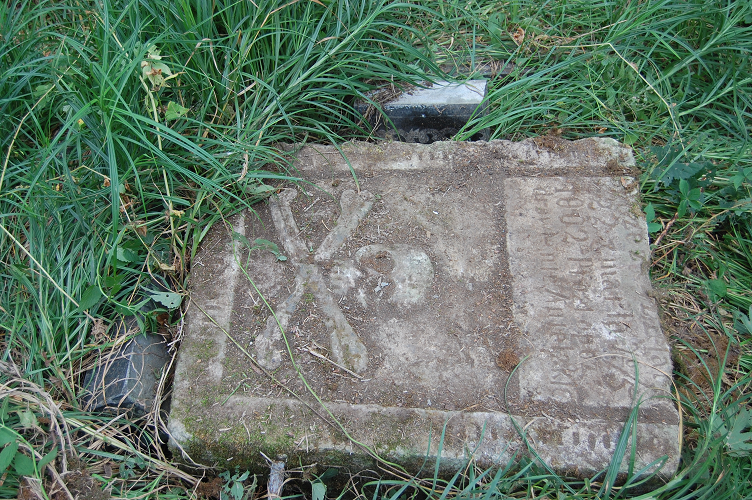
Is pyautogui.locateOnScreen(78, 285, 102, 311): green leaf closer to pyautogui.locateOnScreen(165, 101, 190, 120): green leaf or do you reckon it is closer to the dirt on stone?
the dirt on stone

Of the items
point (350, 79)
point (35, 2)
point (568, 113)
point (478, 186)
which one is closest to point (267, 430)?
point (478, 186)

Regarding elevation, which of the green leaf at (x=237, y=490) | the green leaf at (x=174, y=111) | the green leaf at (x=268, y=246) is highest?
the green leaf at (x=174, y=111)

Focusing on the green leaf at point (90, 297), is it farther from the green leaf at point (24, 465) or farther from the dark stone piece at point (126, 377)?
the green leaf at point (24, 465)

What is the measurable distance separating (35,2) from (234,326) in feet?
6.22

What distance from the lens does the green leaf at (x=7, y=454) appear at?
136cm

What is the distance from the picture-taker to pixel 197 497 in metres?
1.53

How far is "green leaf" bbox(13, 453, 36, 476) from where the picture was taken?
1.38 metres

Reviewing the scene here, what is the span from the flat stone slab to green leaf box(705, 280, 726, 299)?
369mm

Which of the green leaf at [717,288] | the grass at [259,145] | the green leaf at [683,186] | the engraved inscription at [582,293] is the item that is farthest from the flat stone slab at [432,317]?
the green leaf at [717,288]

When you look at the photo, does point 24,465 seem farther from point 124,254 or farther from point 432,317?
point 432,317

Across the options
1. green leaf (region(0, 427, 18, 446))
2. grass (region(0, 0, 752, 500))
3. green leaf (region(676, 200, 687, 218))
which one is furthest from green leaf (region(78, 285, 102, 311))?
green leaf (region(676, 200, 687, 218))

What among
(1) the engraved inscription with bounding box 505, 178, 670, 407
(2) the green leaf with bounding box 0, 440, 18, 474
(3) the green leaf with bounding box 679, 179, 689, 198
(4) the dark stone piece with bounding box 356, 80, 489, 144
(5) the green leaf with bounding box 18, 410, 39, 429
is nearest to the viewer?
(2) the green leaf with bounding box 0, 440, 18, 474

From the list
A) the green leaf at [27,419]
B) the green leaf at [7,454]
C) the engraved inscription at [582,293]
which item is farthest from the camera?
the engraved inscription at [582,293]

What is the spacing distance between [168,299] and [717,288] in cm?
196
